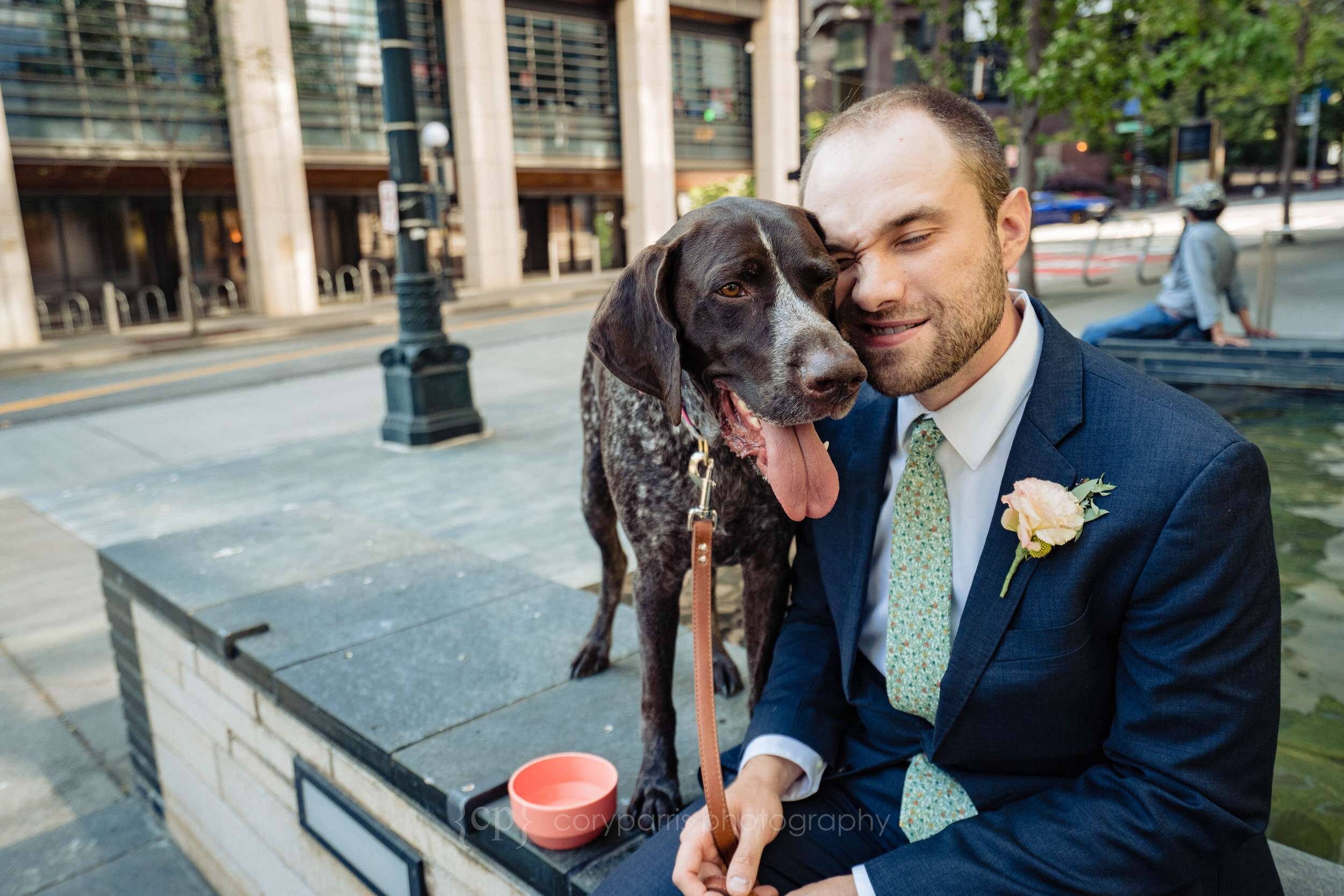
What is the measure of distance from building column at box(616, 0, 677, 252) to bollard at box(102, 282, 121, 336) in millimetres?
14339

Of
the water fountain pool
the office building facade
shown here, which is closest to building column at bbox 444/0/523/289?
the office building facade

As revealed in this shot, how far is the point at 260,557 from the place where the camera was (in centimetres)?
455

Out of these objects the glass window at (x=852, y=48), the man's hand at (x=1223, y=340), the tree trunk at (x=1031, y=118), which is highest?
the glass window at (x=852, y=48)

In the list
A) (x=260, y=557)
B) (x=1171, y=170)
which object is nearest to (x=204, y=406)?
(x=260, y=557)

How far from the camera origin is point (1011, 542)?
1818 millimetres

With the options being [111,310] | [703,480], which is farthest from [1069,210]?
[703,480]

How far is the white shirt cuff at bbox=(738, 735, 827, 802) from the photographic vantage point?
2199 mm

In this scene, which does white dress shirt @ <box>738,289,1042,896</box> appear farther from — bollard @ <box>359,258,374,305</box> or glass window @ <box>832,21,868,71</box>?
glass window @ <box>832,21,868,71</box>

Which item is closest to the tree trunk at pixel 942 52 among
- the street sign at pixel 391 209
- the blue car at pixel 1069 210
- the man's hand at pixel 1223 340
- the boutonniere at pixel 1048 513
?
the man's hand at pixel 1223 340

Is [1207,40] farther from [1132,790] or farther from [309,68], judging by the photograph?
[309,68]

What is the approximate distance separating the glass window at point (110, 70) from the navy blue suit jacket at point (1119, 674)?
76.5 ft

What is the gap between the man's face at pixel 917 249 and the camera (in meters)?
1.89

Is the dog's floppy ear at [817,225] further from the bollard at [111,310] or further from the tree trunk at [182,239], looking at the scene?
the bollard at [111,310]

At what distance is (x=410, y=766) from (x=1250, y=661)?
205cm
